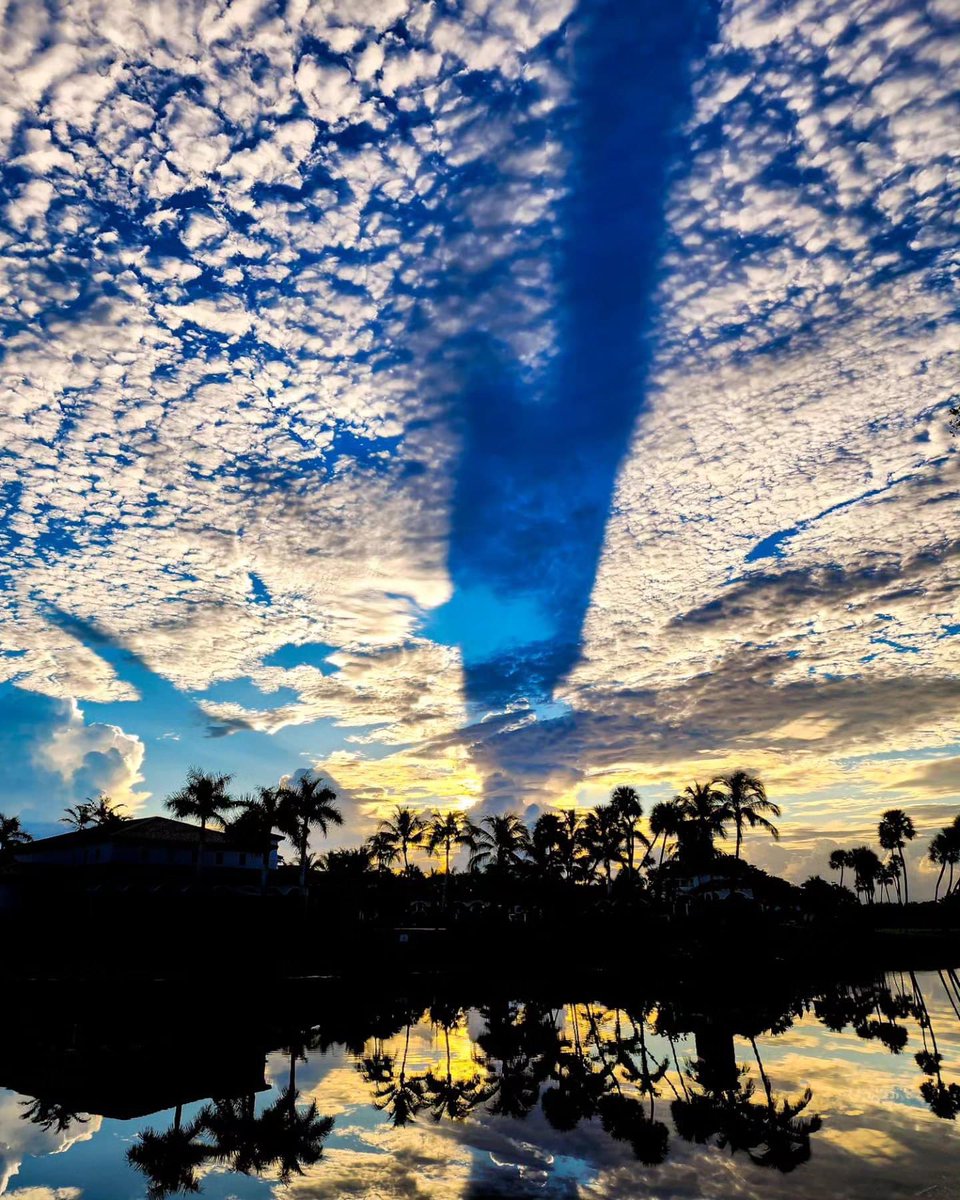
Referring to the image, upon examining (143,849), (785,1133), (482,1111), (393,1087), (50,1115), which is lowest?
(785,1133)

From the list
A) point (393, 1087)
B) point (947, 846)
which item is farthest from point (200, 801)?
point (947, 846)

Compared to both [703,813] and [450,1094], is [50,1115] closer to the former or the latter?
[450,1094]

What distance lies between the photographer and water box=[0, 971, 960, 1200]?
1270 centimetres

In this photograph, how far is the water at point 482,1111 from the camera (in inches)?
500

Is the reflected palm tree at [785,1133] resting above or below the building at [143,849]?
below

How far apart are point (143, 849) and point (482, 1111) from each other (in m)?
46.6

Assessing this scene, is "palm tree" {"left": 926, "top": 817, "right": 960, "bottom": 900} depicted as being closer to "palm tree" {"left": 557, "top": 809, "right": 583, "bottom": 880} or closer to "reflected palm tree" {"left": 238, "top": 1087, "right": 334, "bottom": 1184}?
"palm tree" {"left": 557, "top": 809, "right": 583, "bottom": 880}

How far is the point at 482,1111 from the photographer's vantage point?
17250 millimetres

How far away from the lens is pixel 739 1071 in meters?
21.3

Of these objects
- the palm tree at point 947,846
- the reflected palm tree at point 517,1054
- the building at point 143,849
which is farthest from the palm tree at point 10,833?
the palm tree at point 947,846

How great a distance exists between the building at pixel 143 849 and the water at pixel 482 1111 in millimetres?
29627

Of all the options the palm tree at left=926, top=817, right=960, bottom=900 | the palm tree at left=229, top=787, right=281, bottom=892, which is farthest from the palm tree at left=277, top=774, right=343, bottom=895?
the palm tree at left=926, top=817, right=960, bottom=900

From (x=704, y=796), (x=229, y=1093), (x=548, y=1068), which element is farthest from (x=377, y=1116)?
(x=704, y=796)

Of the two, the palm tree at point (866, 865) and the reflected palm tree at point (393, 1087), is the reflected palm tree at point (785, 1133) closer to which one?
the reflected palm tree at point (393, 1087)
